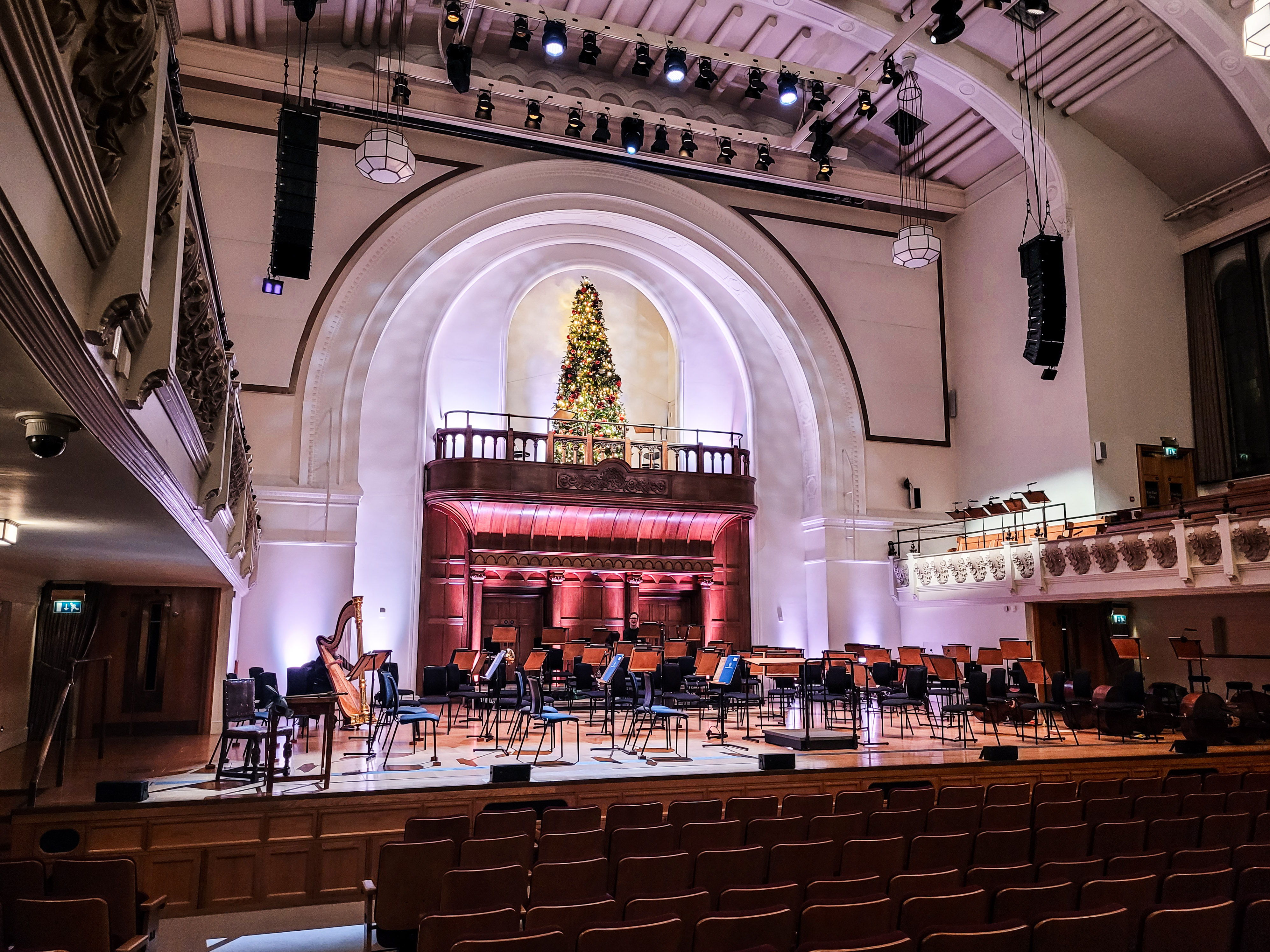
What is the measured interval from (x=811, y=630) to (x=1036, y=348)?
6.66m

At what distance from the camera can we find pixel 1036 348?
13.4m

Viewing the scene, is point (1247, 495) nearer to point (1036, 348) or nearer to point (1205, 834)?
point (1036, 348)

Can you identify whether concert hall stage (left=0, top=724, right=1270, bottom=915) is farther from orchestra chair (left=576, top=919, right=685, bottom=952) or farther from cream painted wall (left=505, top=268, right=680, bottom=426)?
cream painted wall (left=505, top=268, right=680, bottom=426)

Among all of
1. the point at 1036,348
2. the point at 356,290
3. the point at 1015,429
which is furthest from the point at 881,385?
the point at 356,290

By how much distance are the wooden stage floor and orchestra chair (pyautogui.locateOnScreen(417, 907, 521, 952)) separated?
3236mm

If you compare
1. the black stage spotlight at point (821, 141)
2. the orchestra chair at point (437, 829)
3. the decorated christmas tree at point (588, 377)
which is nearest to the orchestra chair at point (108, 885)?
the orchestra chair at point (437, 829)

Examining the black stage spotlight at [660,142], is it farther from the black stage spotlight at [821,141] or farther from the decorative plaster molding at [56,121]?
the decorative plaster molding at [56,121]

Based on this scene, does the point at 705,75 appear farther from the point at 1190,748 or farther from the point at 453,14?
the point at 1190,748

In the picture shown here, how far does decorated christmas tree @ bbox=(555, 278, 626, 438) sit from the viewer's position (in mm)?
16766

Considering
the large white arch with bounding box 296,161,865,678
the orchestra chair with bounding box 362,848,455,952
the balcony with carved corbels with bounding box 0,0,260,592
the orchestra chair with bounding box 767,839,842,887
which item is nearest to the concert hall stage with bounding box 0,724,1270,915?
the orchestra chair with bounding box 362,848,455,952

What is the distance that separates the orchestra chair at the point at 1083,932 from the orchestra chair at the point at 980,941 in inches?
1.9

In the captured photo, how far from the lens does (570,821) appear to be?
16.4 feet

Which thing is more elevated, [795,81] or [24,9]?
[795,81]

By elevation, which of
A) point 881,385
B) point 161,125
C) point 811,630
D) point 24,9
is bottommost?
point 811,630
